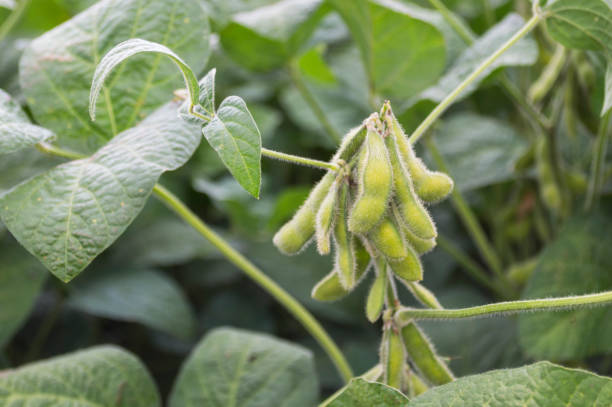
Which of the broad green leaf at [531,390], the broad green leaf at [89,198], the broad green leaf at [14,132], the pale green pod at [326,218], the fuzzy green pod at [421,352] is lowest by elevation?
the fuzzy green pod at [421,352]

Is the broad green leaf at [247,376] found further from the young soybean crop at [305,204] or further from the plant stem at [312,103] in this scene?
the plant stem at [312,103]

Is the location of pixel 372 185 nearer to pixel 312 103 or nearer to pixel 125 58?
pixel 125 58

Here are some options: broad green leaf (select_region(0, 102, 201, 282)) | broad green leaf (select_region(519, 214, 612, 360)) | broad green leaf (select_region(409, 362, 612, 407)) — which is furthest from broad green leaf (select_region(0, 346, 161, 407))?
broad green leaf (select_region(519, 214, 612, 360))

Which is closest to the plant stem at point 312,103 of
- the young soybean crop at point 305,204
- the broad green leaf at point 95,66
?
the young soybean crop at point 305,204

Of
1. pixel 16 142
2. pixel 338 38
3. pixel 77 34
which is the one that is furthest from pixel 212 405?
pixel 338 38

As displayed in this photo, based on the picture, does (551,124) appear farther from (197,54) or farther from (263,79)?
(263,79)

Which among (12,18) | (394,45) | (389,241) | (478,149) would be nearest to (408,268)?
(389,241)
